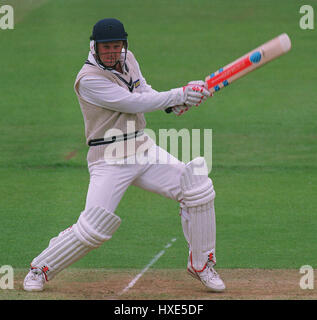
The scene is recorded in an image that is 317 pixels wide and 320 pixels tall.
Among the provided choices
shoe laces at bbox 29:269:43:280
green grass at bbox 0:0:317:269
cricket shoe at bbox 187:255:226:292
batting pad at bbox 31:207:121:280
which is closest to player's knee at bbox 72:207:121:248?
batting pad at bbox 31:207:121:280

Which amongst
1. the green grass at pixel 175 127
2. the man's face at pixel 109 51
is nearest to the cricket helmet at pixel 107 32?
the man's face at pixel 109 51

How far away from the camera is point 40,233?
7.24 meters

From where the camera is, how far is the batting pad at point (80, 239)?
5.47 metres

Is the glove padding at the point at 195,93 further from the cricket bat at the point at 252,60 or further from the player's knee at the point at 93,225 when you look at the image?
the player's knee at the point at 93,225

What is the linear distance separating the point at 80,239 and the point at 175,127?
6.27m

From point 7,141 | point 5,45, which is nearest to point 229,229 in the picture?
point 7,141

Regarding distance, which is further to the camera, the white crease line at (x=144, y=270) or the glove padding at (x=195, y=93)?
the white crease line at (x=144, y=270)

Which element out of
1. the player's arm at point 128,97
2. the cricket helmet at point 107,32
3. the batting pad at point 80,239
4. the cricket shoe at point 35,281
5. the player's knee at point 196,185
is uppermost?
the cricket helmet at point 107,32

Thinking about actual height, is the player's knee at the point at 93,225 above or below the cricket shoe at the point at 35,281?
above

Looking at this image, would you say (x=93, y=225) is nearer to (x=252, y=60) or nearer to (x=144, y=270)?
(x=144, y=270)

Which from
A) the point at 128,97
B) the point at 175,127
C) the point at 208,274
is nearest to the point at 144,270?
the point at 208,274

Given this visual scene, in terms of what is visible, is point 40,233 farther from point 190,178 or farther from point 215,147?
point 215,147

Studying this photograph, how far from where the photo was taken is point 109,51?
5531mm

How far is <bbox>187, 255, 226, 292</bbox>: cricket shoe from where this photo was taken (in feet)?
18.4
